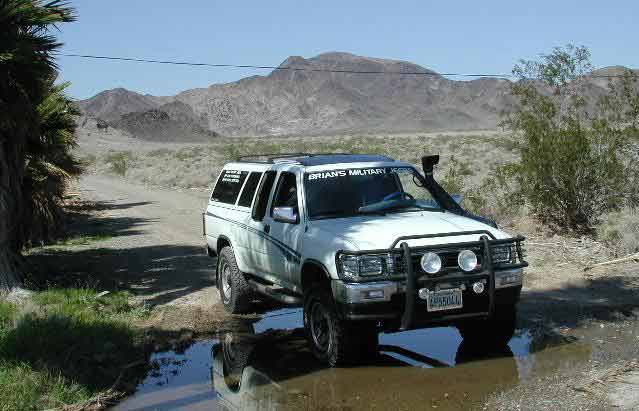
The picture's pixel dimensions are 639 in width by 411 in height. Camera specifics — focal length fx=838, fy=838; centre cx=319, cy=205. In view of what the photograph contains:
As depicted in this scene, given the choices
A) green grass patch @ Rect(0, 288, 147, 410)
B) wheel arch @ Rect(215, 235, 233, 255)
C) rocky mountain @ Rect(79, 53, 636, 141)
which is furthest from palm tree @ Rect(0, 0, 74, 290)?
rocky mountain @ Rect(79, 53, 636, 141)

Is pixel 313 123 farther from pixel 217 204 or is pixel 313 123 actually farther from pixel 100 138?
pixel 217 204

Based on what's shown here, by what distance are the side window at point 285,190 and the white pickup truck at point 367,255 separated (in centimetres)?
1

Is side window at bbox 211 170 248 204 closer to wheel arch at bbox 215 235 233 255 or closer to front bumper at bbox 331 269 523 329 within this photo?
wheel arch at bbox 215 235 233 255

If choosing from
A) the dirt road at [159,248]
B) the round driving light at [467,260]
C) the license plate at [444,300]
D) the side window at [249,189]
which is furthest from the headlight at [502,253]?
the dirt road at [159,248]

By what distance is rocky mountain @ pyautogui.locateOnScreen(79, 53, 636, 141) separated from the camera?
15612cm

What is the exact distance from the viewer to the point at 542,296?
10.5 meters

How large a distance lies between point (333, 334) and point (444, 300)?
1.02 meters

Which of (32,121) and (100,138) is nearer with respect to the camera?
(32,121)

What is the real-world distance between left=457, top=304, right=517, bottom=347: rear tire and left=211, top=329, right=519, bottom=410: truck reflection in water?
13 cm

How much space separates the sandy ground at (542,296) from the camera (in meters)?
6.56

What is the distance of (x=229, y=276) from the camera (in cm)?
1022

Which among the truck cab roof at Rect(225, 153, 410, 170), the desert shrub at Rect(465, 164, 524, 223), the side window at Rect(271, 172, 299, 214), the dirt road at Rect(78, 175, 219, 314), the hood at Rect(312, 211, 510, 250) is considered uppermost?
the truck cab roof at Rect(225, 153, 410, 170)

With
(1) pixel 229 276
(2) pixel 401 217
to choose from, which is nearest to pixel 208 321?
(1) pixel 229 276

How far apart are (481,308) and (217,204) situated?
450 centimetres
